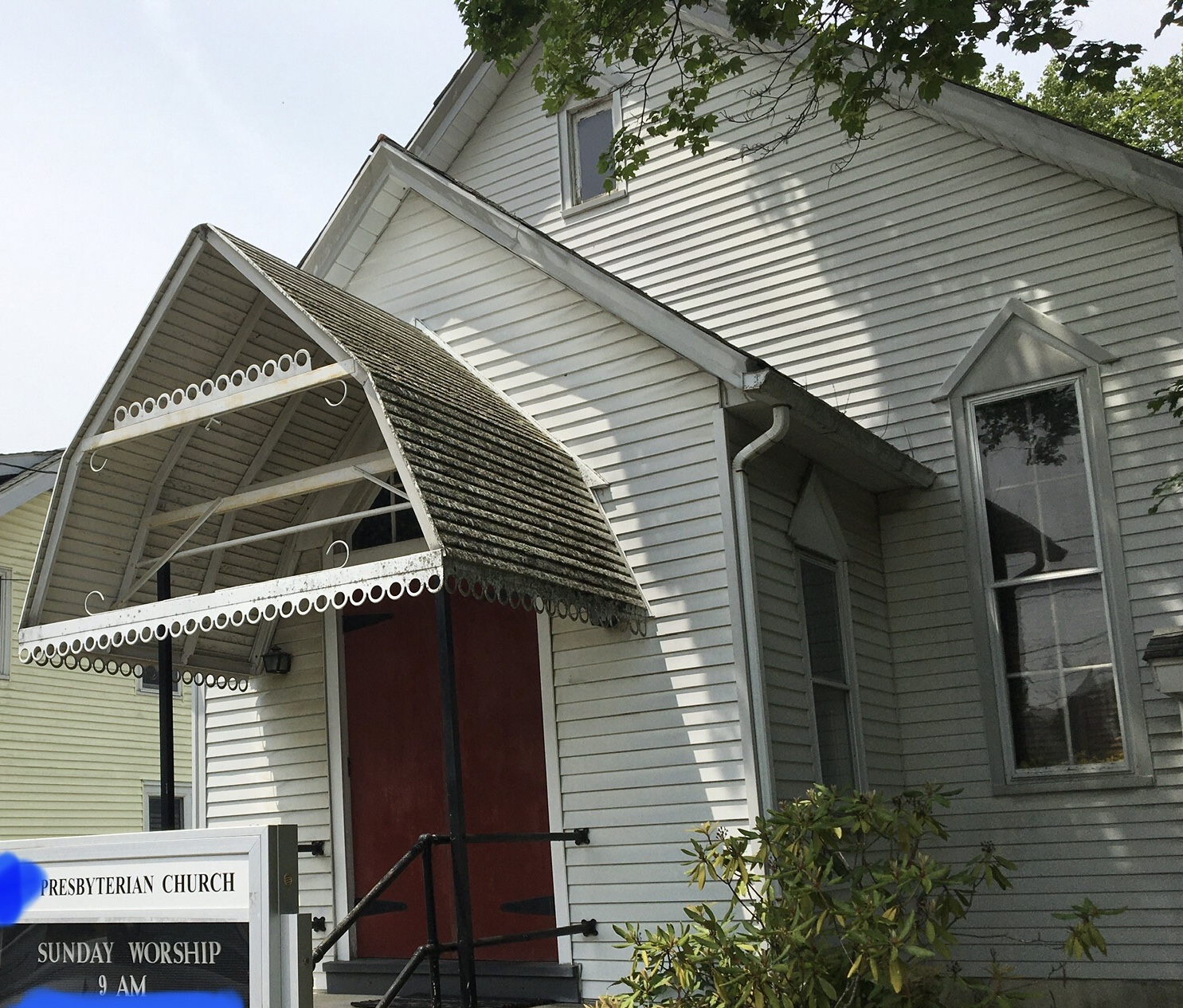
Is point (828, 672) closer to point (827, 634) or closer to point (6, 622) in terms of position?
point (827, 634)

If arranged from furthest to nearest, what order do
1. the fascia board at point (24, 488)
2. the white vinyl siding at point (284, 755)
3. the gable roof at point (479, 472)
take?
1. the fascia board at point (24, 488)
2. the white vinyl siding at point (284, 755)
3. the gable roof at point (479, 472)

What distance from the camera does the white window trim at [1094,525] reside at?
366 inches

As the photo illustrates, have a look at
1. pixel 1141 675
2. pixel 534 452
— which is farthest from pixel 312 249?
pixel 1141 675

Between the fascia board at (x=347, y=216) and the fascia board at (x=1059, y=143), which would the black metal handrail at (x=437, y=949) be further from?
the fascia board at (x=1059, y=143)

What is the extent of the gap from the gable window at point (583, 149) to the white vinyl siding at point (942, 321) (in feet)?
1.02

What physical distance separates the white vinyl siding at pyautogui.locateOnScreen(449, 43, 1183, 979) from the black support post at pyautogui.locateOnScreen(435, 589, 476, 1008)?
2.34 metres

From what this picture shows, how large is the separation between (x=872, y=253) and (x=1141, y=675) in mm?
4098

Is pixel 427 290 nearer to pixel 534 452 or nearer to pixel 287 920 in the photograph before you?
pixel 534 452

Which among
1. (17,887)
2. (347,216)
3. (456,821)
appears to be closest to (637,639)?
(456,821)

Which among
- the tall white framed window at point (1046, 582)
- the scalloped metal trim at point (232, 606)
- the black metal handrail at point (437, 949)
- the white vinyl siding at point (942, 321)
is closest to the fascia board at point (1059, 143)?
the white vinyl siding at point (942, 321)

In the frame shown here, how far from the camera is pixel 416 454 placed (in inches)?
279

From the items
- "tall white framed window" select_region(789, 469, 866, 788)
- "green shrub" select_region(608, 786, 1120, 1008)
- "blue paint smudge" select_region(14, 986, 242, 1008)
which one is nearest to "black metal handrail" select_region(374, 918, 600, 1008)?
"green shrub" select_region(608, 786, 1120, 1008)

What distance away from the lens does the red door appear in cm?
875

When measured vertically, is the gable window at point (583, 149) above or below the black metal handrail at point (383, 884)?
above
